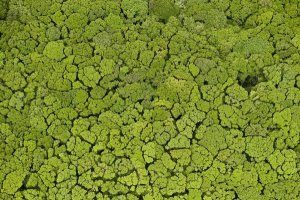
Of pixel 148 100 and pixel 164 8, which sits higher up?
pixel 164 8

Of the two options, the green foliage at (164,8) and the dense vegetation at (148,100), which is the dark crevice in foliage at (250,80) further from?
the green foliage at (164,8)

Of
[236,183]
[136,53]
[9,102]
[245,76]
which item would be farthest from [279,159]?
[9,102]

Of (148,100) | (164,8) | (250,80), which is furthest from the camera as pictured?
(164,8)

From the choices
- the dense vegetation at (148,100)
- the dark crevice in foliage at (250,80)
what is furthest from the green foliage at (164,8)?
the dark crevice in foliage at (250,80)

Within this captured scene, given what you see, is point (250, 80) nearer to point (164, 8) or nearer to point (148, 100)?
point (148, 100)

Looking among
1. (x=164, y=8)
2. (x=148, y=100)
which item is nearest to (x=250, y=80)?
(x=148, y=100)

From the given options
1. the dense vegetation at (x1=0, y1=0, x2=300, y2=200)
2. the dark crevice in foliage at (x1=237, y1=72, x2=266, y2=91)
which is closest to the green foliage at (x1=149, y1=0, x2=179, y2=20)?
the dense vegetation at (x1=0, y1=0, x2=300, y2=200)

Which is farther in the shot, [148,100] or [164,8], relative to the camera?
[164,8]

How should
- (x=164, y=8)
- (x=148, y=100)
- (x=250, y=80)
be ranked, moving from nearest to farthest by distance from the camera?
(x=148, y=100), (x=250, y=80), (x=164, y=8)

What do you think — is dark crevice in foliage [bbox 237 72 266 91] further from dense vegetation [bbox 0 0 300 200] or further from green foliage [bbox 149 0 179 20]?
green foliage [bbox 149 0 179 20]

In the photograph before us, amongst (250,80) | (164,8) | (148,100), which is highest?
(164,8)
